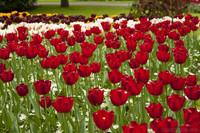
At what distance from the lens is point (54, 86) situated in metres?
4.38

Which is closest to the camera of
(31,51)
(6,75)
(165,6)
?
(6,75)

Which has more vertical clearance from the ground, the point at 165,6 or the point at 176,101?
the point at 165,6

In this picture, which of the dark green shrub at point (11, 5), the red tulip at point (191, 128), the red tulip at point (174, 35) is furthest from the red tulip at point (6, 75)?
the dark green shrub at point (11, 5)

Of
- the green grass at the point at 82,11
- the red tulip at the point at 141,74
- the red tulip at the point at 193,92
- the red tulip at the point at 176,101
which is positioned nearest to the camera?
the red tulip at the point at 176,101

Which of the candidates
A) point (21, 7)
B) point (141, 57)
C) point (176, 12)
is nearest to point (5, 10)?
point (21, 7)

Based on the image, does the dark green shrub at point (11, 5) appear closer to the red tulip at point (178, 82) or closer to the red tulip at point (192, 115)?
the red tulip at point (178, 82)

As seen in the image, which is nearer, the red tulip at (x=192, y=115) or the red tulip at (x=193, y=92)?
the red tulip at (x=192, y=115)

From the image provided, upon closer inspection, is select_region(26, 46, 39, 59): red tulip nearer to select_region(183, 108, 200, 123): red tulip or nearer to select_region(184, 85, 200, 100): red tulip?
select_region(184, 85, 200, 100): red tulip

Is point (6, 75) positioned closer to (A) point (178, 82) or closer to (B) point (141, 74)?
(B) point (141, 74)

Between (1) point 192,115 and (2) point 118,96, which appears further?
(2) point 118,96

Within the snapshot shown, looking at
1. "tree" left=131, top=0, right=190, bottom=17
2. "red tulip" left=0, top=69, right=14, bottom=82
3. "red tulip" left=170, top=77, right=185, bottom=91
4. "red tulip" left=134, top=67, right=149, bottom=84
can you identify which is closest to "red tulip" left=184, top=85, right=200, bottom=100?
"red tulip" left=170, top=77, right=185, bottom=91

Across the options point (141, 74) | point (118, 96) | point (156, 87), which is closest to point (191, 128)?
point (118, 96)

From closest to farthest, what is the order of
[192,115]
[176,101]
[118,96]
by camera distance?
[192,115] < [176,101] < [118,96]

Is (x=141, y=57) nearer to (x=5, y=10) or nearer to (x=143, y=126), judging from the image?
(x=143, y=126)
